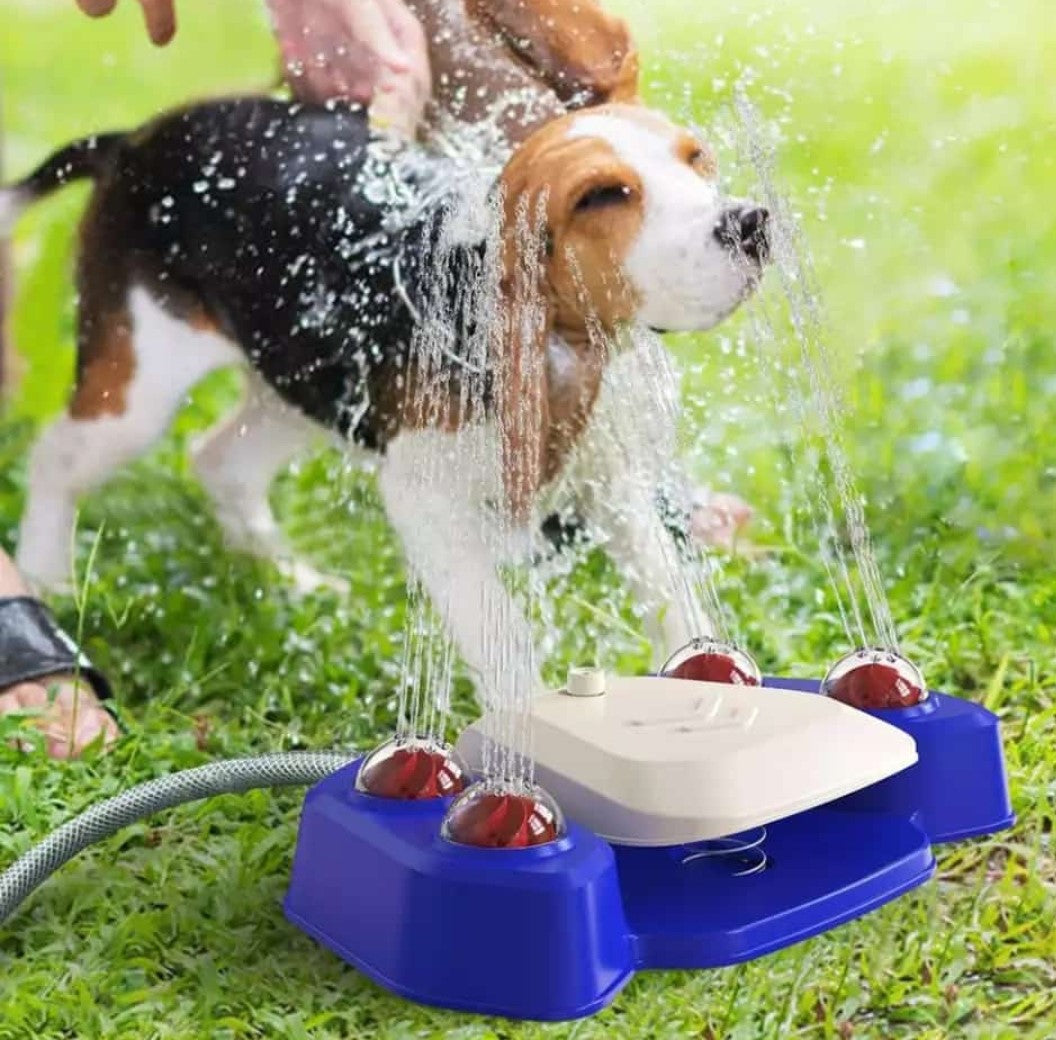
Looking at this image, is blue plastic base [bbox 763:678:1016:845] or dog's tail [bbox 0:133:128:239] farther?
dog's tail [bbox 0:133:128:239]

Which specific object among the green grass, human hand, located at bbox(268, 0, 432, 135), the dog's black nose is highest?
human hand, located at bbox(268, 0, 432, 135)

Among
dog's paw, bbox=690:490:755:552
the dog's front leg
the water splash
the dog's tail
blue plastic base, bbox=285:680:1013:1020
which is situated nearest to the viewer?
blue plastic base, bbox=285:680:1013:1020

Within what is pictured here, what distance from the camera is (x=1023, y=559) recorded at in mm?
2229

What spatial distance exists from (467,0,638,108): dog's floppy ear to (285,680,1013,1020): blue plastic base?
2.86 feet

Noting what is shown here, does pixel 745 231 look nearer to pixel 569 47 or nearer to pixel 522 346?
pixel 522 346

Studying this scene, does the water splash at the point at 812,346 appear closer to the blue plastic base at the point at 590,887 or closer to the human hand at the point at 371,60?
the blue plastic base at the point at 590,887

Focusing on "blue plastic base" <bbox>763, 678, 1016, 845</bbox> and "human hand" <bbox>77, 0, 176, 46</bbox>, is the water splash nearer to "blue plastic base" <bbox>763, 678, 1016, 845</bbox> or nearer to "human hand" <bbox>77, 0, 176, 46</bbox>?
"blue plastic base" <bbox>763, 678, 1016, 845</bbox>

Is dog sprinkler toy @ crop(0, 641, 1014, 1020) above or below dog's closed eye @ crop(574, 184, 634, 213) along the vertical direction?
below

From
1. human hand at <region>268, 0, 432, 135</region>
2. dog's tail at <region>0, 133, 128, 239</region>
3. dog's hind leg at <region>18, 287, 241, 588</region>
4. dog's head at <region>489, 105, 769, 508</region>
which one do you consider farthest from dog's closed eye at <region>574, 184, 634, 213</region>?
dog's tail at <region>0, 133, 128, 239</region>

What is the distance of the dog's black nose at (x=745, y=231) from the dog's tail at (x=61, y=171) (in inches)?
32.1

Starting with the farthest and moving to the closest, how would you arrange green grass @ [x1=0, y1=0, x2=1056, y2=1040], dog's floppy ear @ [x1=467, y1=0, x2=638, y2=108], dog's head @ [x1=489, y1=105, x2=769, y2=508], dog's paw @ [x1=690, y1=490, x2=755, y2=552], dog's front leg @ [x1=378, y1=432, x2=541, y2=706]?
dog's paw @ [x1=690, y1=490, x2=755, y2=552]
dog's floppy ear @ [x1=467, y1=0, x2=638, y2=108]
dog's front leg @ [x1=378, y1=432, x2=541, y2=706]
dog's head @ [x1=489, y1=105, x2=769, y2=508]
green grass @ [x1=0, y1=0, x2=1056, y2=1040]

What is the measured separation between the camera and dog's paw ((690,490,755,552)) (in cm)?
222

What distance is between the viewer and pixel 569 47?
194cm

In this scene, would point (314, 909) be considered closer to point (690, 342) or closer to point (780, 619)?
point (780, 619)
